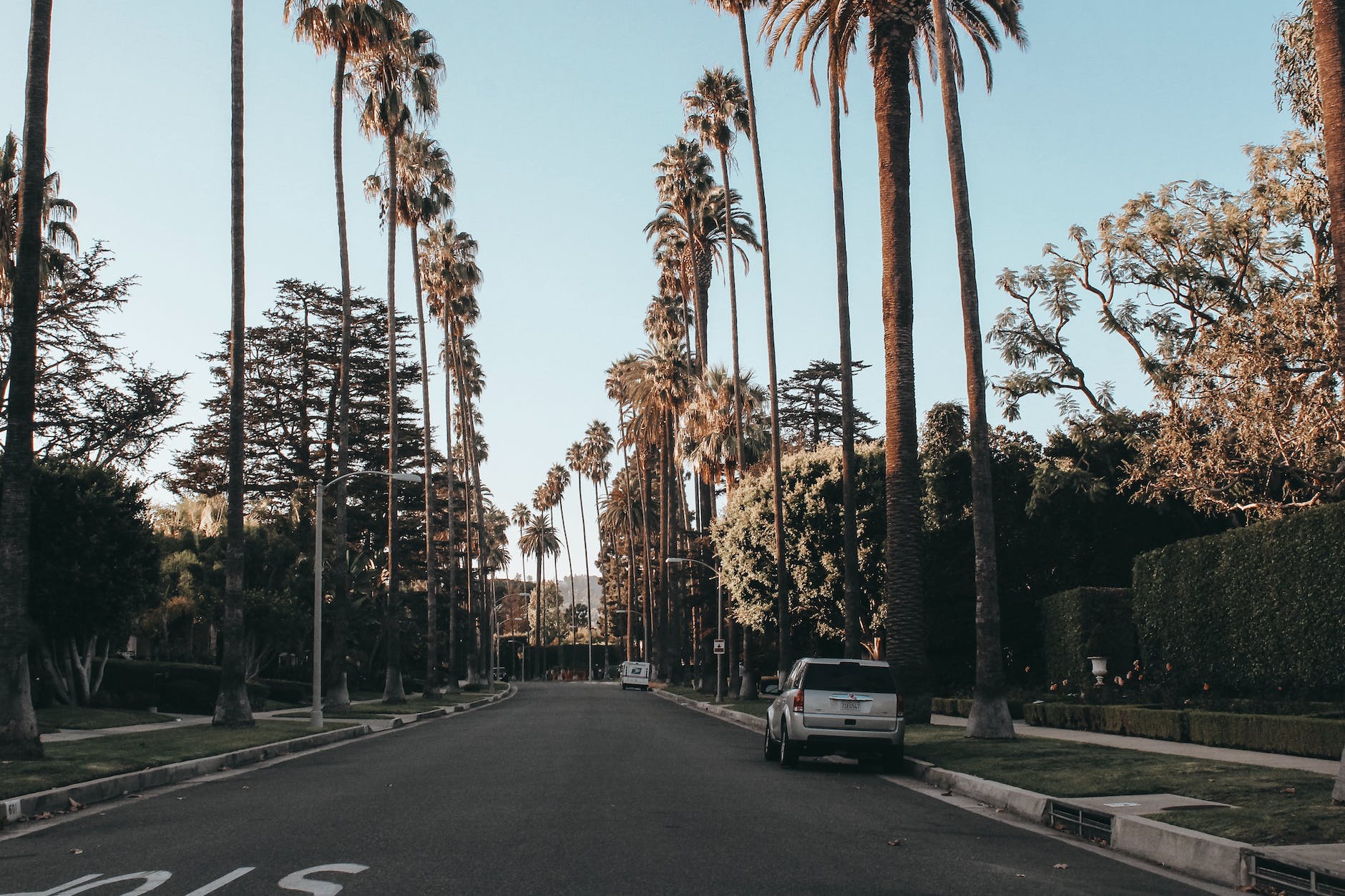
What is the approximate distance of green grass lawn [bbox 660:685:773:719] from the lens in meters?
41.5

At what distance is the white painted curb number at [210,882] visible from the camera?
8508 mm

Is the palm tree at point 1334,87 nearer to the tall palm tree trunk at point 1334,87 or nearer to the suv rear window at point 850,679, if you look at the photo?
the tall palm tree trunk at point 1334,87

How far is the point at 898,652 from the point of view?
26.8 metres

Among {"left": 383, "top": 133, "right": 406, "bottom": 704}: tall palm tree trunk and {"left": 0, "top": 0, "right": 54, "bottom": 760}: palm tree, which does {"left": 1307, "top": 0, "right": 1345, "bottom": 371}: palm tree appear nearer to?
{"left": 0, "top": 0, "right": 54, "bottom": 760}: palm tree

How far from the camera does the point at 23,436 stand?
19000 mm

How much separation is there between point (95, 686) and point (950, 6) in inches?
1255

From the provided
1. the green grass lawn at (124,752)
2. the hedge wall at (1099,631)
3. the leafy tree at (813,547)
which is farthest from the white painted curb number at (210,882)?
the leafy tree at (813,547)

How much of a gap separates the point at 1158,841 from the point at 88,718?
1142 inches

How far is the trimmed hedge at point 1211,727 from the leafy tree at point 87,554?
23.8 metres

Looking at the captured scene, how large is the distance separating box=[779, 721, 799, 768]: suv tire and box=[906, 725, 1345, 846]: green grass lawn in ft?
6.85

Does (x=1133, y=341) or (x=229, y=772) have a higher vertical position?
(x=1133, y=341)

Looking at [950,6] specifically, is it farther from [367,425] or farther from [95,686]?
[367,425]

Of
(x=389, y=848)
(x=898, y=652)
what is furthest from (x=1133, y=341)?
(x=389, y=848)

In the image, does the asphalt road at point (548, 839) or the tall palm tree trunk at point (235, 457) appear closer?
the asphalt road at point (548, 839)
